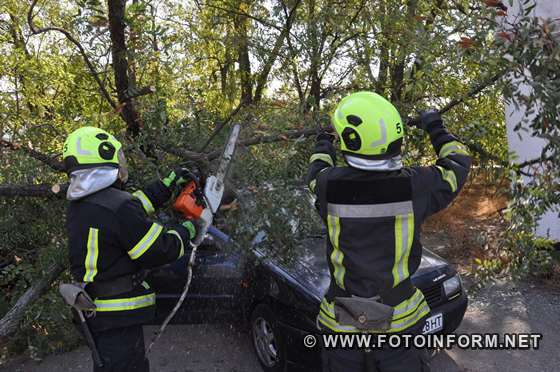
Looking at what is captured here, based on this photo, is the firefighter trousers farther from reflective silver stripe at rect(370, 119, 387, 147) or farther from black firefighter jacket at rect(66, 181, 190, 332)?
reflective silver stripe at rect(370, 119, 387, 147)

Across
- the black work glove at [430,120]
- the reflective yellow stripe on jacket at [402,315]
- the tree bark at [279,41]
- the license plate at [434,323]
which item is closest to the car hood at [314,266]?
the license plate at [434,323]

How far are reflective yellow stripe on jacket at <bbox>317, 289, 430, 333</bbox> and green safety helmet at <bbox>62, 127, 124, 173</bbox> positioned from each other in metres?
1.46

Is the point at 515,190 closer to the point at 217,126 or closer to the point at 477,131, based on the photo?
the point at 477,131

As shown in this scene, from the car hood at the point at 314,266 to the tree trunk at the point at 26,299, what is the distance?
1.73m

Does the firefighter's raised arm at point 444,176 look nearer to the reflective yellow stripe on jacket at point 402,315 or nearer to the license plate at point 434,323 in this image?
the reflective yellow stripe on jacket at point 402,315

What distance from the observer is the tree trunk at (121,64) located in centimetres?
365

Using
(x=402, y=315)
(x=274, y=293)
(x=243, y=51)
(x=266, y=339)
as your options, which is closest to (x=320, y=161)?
(x=402, y=315)

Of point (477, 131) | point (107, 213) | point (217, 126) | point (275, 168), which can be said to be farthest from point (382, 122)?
point (217, 126)

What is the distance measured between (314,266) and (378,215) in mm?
1831

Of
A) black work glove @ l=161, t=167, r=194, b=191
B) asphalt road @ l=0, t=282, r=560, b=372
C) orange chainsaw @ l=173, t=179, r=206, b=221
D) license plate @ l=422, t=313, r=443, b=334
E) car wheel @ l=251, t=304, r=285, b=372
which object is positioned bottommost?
asphalt road @ l=0, t=282, r=560, b=372

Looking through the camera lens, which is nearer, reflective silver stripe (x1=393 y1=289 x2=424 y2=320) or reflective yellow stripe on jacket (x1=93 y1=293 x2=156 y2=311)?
reflective silver stripe (x1=393 y1=289 x2=424 y2=320)

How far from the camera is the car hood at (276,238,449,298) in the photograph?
3.74m

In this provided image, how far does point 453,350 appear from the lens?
4.45 metres

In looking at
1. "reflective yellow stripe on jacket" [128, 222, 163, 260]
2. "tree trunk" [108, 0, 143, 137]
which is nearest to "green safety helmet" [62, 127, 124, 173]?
"reflective yellow stripe on jacket" [128, 222, 163, 260]
